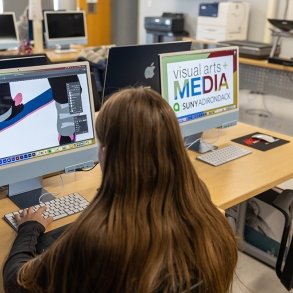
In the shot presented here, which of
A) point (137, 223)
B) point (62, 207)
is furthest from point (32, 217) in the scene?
point (137, 223)

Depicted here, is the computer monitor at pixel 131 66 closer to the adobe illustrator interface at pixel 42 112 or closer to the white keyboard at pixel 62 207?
the adobe illustrator interface at pixel 42 112

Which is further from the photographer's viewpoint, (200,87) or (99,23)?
(99,23)

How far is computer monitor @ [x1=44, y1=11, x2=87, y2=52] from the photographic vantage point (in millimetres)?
4852

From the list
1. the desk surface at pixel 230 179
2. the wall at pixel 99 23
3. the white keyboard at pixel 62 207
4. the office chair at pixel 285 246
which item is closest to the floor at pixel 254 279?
the office chair at pixel 285 246

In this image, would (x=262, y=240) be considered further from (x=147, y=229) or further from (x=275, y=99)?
(x=275, y=99)

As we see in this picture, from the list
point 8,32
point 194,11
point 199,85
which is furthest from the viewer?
point 194,11

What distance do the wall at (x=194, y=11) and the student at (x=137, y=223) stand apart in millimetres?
4340

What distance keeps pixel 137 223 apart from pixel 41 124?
715 millimetres

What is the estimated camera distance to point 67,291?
0.90 metres

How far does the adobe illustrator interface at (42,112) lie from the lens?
4.50 feet

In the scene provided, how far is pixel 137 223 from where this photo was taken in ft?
2.81

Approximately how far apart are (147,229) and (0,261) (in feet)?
1.75

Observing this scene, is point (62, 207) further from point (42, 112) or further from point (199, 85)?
point (199, 85)

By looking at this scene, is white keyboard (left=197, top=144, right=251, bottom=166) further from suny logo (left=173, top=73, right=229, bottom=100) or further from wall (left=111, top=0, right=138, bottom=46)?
wall (left=111, top=0, right=138, bottom=46)
